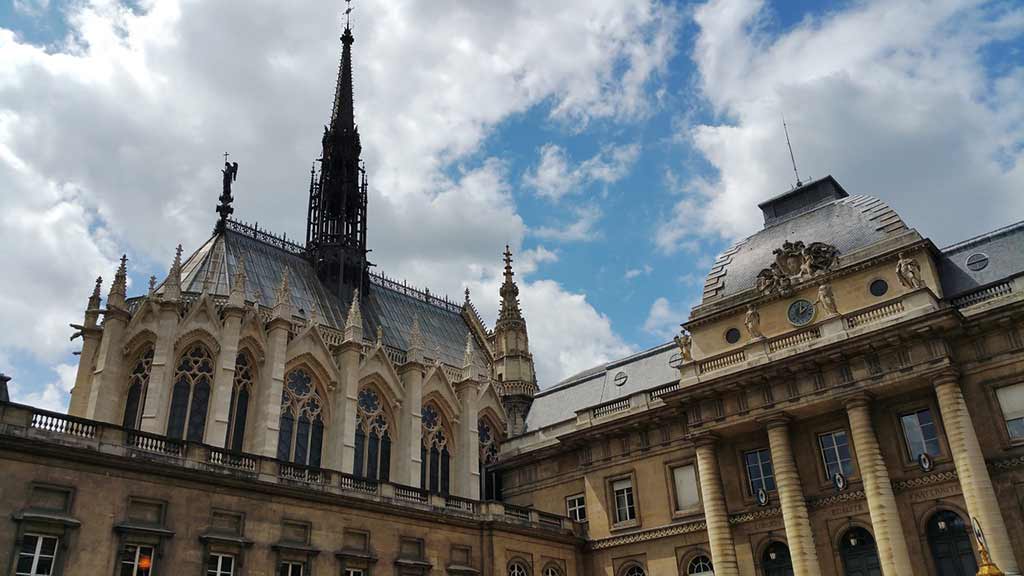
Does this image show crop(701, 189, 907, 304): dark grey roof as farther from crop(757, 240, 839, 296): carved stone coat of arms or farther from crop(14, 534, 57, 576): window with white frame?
crop(14, 534, 57, 576): window with white frame

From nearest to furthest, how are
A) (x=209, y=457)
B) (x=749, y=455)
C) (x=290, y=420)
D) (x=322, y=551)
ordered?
(x=209, y=457), (x=322, y=551), (x=749, y=455), (x=290, y=420)

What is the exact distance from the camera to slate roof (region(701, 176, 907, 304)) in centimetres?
3447

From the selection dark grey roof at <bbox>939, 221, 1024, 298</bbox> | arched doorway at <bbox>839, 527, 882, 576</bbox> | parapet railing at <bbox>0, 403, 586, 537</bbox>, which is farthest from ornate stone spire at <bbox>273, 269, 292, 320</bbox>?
dark grey roof at <bbox>939, 221, 1024, 298</bbox>

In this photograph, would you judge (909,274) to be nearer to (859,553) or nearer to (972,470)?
(972,470)

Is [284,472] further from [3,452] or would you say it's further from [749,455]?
[749,455]

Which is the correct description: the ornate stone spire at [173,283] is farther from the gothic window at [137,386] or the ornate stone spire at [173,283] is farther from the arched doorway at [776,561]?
the arched doorway at [776,561]

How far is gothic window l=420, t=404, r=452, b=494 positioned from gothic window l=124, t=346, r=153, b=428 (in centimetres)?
1402

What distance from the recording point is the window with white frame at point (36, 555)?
72.2 ft

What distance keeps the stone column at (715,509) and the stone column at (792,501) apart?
240 cm

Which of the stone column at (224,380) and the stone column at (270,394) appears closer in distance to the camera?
the stone column at (224,380)

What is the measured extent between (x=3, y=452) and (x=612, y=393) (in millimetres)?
28464

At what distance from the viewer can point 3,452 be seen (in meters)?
22.6

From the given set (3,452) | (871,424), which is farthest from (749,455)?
(3,452)

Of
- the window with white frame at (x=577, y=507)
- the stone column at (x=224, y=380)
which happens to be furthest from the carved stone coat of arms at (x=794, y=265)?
the stone column at (x=224, y=380)
